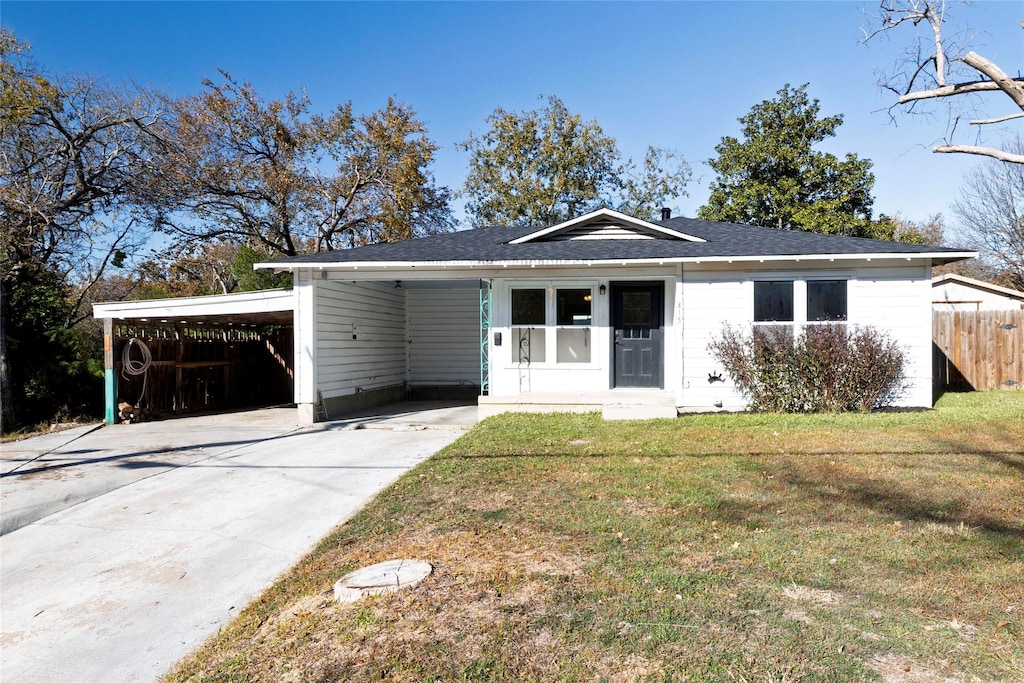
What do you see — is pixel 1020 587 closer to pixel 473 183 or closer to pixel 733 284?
pixel 733 284

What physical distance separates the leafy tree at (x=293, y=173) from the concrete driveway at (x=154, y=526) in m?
14.1

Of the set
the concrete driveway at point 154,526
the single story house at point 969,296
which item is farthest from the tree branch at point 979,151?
the single story house at point 969,296

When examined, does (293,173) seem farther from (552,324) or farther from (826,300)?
(826,300)

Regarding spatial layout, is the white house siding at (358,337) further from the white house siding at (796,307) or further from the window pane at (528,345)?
the white house siding at (796,307)

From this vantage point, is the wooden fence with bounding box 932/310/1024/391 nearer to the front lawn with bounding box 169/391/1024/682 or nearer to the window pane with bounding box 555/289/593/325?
the window pane with bounding box 555/289/593/325

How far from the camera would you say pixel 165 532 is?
5531 mm

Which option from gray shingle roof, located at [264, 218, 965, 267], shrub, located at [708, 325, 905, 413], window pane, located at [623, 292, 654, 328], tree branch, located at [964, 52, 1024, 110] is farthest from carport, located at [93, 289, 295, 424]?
tree branch, located at [964, 52, 1024, 110]

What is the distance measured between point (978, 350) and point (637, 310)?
26.2 ft

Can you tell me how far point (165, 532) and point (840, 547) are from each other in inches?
210

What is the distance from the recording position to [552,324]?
1193 cm

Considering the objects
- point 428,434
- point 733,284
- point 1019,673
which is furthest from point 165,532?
point 733,284

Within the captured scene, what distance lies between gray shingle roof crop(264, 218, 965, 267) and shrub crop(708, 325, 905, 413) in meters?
1.32

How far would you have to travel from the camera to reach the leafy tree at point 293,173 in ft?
73.6

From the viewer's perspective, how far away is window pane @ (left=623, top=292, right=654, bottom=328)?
11977 millimetres
